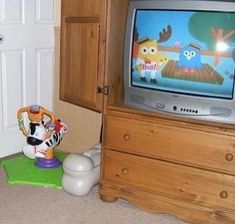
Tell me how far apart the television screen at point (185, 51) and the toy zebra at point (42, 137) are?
3.04ft

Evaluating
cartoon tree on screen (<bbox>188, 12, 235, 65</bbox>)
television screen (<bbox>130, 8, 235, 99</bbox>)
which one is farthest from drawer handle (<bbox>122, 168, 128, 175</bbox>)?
cartoon tree on screen (<bbox>188, 12, 235, 65</bbox>)

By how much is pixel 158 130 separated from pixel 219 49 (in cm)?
51

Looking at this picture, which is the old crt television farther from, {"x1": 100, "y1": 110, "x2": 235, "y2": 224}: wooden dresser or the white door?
the white door

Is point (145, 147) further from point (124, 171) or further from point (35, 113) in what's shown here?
point (35, 113)

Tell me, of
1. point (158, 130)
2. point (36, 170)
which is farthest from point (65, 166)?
point (158, 130)

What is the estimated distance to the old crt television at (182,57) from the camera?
176 cm

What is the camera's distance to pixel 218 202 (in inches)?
74.5

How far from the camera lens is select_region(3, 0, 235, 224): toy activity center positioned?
1803 millimetres

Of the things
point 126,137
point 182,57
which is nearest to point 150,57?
point 182,57

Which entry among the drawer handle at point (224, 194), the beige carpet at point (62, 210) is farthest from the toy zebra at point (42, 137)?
the drawer handle at point (224, 194)

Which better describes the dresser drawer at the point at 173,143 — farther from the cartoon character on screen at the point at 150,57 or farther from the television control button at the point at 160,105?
the cartoon character on screen at the point at 150,57

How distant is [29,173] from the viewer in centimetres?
255

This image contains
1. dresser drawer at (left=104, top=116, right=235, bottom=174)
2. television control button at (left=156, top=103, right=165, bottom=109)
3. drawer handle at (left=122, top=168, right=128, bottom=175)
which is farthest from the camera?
drawer handle at (left=122, top=168, right=128, bottom=175)

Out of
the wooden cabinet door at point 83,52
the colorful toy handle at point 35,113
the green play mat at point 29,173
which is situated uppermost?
the wooden cabinet door at point 83,52
